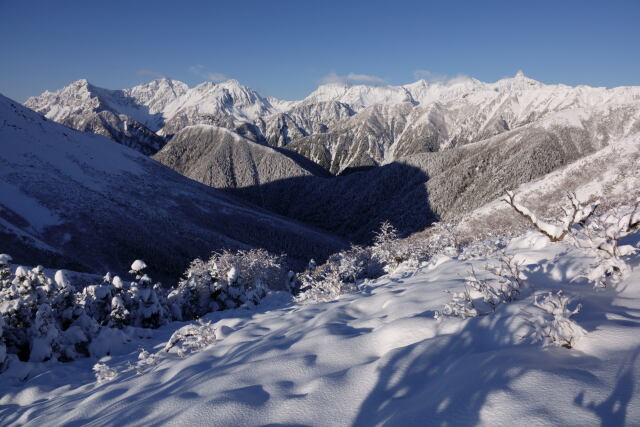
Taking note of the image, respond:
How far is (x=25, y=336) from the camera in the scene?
13.1 metres

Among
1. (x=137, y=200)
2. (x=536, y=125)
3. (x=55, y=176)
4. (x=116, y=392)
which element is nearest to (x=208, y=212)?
(x=137, y=200)

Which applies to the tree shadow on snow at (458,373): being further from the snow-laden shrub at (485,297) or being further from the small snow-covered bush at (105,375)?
the small snow-covered bush at (105,375)

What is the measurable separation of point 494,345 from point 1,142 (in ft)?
368

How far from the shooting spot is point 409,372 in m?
4.50

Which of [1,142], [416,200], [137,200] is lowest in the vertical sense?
[416,200]

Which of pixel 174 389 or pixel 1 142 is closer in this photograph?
pixel 174 389

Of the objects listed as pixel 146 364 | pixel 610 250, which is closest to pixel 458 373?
pixel 610 250

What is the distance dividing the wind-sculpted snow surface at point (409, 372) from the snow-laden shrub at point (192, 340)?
0.29m

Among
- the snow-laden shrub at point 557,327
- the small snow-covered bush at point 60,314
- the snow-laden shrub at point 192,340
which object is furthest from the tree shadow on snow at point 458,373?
the small snow-covered bush at point 60,314

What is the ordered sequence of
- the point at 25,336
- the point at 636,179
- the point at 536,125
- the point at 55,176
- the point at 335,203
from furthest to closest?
the point at 335,203
the point at 536,125
the point at 55,176
the point at 636,179
the point at 25,336

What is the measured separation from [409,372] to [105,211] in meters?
85.2

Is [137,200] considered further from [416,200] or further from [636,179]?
[636,179]

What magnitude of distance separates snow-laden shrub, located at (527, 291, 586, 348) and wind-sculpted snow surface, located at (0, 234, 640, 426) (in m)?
0.08

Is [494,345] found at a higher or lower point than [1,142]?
lower
